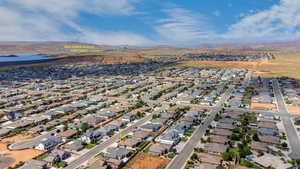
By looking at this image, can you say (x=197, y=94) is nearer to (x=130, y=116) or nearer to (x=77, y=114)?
(x=130, y=116)

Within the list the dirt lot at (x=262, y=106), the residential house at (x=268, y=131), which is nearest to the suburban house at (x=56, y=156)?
the residential house at (x=268, y=131)

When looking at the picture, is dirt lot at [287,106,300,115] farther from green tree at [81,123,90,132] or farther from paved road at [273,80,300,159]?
green tree at [81,123,90,132]

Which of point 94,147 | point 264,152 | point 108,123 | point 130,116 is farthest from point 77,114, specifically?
point 264,152

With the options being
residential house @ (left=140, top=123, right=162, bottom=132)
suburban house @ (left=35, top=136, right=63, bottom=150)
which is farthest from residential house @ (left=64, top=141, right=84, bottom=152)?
residential house @ (left=140, top=123, right=162, bottom=132)

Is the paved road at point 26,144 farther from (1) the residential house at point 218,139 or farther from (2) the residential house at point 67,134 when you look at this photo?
(1) the residential house at point 218,139

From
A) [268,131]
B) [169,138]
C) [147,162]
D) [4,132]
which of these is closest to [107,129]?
A: [169,138]

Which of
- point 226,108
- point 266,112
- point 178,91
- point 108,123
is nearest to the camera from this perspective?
point 108,123

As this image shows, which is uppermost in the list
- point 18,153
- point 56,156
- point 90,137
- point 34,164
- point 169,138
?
point 169,138

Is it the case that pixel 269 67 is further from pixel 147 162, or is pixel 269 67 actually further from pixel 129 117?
pixel 147 162
